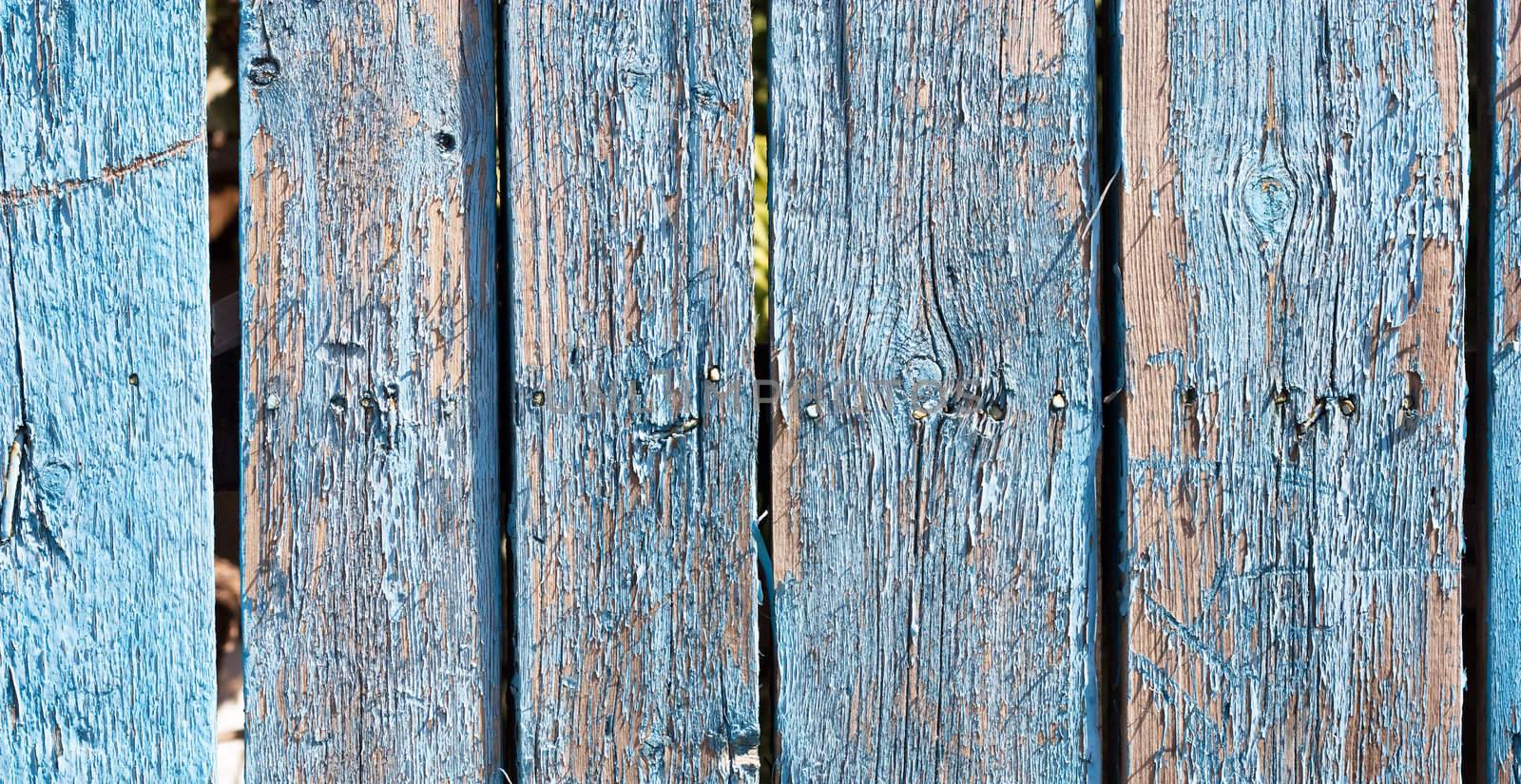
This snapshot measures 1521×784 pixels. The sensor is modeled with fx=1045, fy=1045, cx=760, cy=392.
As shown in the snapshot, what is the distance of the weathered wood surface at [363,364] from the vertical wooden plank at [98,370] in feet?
0.26

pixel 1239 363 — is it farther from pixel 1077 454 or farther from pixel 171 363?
pixel 171 363

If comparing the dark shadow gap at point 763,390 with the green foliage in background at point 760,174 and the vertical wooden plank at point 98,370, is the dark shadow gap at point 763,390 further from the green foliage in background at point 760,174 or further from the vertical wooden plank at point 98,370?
the vertical wooden plank at point 98,370

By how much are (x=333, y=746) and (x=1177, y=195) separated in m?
1.22

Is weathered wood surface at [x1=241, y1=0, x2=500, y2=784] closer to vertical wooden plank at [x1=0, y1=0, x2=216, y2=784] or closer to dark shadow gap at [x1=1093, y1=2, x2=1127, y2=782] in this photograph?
Answer: vertical wooden plank at [x1=0, y1=0, x2=216, y2=784]

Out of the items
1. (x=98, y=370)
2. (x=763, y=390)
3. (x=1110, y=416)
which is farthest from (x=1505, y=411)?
(x=98, y=370)

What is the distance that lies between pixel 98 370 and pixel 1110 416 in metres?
1.23

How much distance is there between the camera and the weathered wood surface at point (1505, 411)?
1.26m

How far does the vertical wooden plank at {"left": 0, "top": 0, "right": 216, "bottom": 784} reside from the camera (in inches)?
49.0

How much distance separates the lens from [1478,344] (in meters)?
1.29

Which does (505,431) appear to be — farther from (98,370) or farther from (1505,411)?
(1505,411)

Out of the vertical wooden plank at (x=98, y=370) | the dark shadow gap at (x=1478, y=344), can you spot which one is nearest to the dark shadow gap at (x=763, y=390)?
the vertical wooden plank at (x=98, y=370)

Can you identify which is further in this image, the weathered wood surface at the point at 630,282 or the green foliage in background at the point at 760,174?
the green foliage in background at the point at 760,174

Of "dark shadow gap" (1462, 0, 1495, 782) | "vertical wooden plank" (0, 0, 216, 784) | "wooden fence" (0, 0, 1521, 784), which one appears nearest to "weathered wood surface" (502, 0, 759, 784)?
"wooden fence" (0, 0, 1521, 784)

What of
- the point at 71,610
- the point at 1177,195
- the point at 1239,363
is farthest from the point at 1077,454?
the point at 71,610
